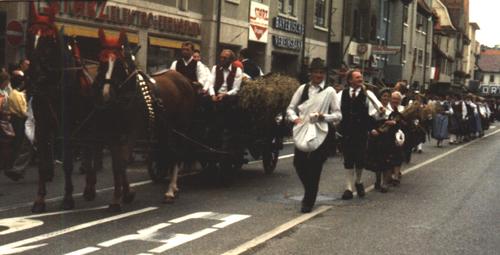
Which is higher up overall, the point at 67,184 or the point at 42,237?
the point at 67,184

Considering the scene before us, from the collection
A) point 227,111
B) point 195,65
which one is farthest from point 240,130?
point 195,65

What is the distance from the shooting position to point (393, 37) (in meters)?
56.2

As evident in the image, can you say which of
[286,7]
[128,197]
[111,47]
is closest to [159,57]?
[286,7]

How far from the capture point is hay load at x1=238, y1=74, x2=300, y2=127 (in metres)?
11.6

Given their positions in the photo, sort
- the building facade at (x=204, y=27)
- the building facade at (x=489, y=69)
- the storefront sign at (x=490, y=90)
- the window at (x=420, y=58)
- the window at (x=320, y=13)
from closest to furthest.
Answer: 1. the building facade at (x=204, y=27)
2. the window at (x=320, y=13)
3. the window at (x=420, y=58)
4. the storefront sign at (x=490, y=90)
5. the building facade at (x=489, y=69)

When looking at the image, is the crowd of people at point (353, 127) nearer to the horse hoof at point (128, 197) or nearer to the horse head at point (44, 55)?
the horse hoof at point (128, 197)

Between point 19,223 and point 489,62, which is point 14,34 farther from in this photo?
point 489,62

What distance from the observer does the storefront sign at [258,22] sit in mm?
29359

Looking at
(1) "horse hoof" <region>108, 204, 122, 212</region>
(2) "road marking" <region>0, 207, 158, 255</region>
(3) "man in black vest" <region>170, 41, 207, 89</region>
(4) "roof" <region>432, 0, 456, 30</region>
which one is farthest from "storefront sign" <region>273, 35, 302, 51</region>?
(4) "roof" <region>432, 0, 456, 30</region>

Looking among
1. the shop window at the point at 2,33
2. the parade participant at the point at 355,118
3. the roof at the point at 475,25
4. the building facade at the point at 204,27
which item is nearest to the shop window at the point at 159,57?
the building facade at the point at 204,27

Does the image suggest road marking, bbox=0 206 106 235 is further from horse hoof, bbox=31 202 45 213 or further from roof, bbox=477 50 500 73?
roof, bbox=477 50 500 73

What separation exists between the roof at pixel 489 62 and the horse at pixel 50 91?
466ft

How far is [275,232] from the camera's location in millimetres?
8164

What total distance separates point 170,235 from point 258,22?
900 inches
